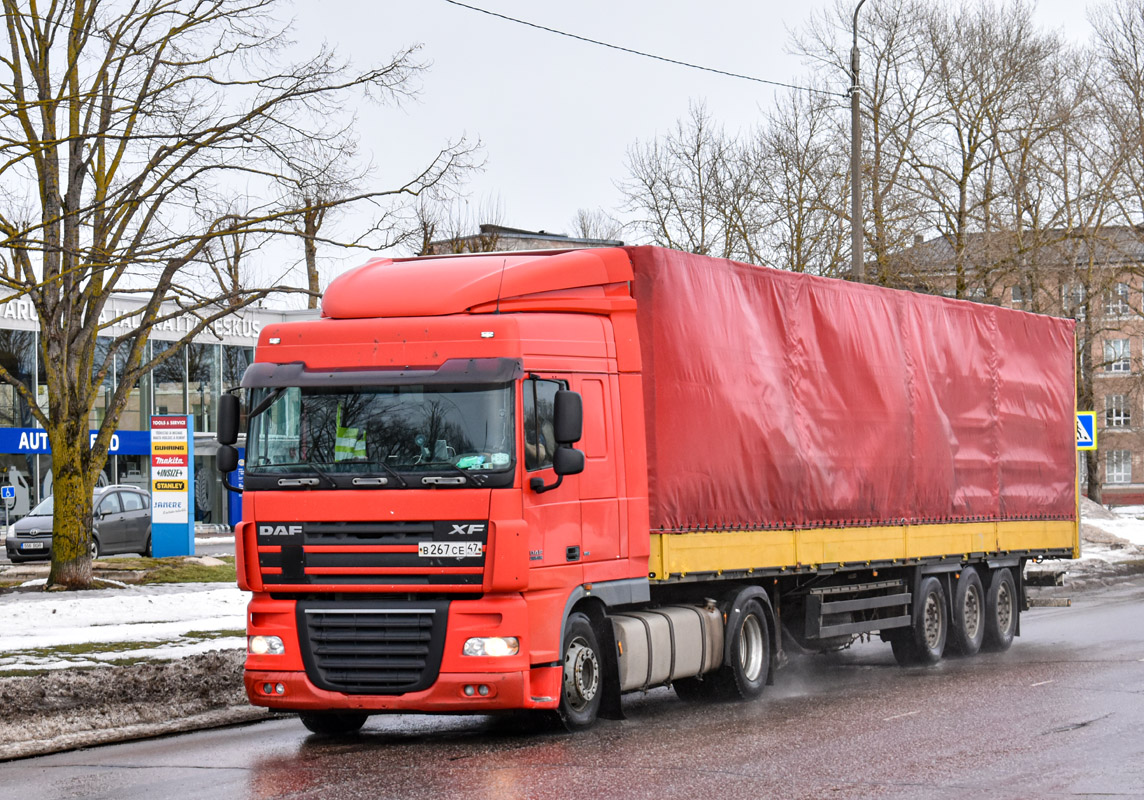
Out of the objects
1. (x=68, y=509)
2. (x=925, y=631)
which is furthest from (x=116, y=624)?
(x=925, y=631)

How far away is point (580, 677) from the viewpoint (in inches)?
416

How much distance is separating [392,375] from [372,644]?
1766 mm

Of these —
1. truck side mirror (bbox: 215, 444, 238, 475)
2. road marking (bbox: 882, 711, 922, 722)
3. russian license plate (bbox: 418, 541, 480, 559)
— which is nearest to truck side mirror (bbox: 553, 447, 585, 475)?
russian license plate (bbox: 418, 541, 480, 559)

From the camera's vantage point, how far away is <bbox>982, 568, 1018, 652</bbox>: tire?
16.9 metres

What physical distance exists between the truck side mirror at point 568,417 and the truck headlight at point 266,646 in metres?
2.30

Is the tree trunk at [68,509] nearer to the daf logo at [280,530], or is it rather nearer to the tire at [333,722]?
the tire at [333,722]

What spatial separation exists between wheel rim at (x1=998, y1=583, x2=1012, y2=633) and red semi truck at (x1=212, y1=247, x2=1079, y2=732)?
3.03m

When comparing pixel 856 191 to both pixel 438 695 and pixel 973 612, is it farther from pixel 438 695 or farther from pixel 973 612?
pixel 438 695

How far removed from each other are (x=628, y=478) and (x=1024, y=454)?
26.2 ft

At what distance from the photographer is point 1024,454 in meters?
17.6

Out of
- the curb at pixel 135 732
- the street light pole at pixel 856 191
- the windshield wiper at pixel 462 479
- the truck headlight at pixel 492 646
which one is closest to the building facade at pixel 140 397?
the street light pole at pixel 856 191

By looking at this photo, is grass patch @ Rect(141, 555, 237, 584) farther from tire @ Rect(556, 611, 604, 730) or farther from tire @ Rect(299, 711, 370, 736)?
tire @ Rect(556, 611, 604, 730)

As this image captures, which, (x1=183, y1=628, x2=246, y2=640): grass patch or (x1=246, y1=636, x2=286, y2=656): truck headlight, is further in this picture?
(x1=183, y1=628, x2=246, y2=640): grass patch

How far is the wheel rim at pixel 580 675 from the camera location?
10.5 m
